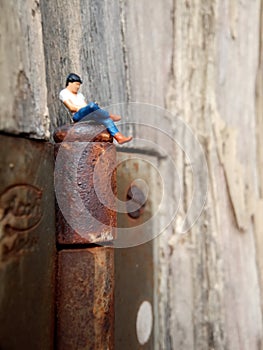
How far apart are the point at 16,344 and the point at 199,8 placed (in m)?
0.52

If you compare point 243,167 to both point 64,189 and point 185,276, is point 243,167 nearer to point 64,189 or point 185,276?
point 185,276

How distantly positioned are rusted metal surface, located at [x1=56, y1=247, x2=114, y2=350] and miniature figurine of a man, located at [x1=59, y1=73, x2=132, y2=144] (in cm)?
13

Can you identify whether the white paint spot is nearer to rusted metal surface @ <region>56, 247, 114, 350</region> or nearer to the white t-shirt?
rusted metal surface @ <region>56, 247, 114, 350</region>

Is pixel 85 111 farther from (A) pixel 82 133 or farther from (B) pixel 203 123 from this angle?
(B) pixel 203 123

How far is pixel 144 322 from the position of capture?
631 millimetres

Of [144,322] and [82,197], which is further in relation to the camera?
[144,322]

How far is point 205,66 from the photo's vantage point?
701mm

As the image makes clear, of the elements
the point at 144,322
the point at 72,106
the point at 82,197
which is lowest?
the point at 144,322

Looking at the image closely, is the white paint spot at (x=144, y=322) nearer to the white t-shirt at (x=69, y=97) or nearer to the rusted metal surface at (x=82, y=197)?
the rusted metal surface at (x=82, y=197)

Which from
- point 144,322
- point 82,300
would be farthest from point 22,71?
point 144,322

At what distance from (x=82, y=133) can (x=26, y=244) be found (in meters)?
0.13

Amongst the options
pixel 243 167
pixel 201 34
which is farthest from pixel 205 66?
pixel 243 167

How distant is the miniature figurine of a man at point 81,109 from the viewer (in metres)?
0.50

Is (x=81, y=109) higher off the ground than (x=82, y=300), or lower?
higher
